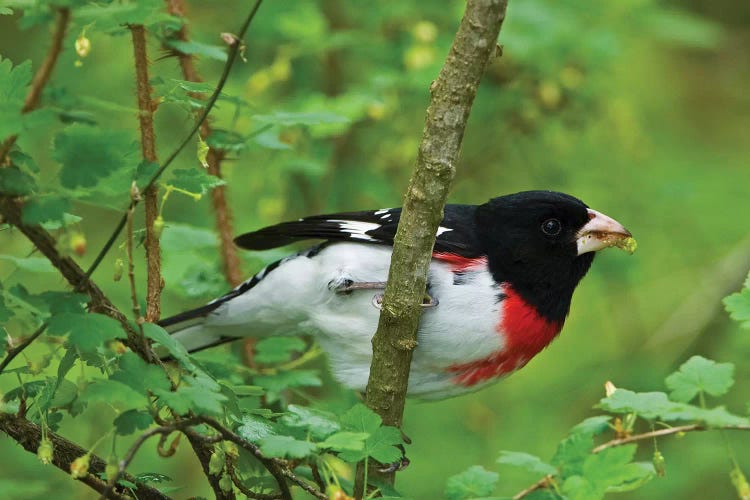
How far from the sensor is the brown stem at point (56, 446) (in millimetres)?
2230

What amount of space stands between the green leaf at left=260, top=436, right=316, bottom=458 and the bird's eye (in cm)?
196

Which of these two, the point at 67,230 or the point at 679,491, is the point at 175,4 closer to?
the point at 67,230

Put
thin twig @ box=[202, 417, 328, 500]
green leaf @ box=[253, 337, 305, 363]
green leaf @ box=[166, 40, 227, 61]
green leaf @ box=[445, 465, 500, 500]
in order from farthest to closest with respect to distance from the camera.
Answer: green leaf @ box=[253, 337, 305, 363] → green leaf @ box=[166, 40, 227, 61] → green leaf @ box=[445, 465, 500, 500] → thin twig @ box=[202, 417, 328, 500]

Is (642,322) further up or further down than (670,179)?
further down

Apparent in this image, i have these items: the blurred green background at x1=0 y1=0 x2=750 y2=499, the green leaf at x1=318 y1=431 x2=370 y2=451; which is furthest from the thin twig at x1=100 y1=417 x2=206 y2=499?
the blurred green background at x1=0 y1=0 x2=750 y2=499

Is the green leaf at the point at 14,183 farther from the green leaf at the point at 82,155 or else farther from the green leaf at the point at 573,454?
the green leaf at the point at 573,454

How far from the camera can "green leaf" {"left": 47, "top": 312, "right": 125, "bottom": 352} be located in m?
1.79

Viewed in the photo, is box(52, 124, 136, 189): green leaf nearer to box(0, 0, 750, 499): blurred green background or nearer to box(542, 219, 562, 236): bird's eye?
box(542, 219, 562, 236): bird's eye

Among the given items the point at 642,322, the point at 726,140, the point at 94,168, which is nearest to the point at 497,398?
the point at 642,322

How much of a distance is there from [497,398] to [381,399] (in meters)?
3.40

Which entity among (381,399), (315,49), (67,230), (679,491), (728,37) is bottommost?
(679,491)

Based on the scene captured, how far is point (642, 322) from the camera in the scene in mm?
6520

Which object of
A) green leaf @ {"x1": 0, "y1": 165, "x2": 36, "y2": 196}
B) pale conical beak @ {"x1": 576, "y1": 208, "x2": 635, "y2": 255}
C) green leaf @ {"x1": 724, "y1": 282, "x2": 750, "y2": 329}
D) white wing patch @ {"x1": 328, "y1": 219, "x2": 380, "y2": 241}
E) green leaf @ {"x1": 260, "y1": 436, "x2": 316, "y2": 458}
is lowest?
green leaf @ {"x1": 260, "y1": 436, "x2": 316, "y2": 458}

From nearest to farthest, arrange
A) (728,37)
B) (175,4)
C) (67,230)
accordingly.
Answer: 1. (67,230)
2. (175,4)
3. (728,37)
